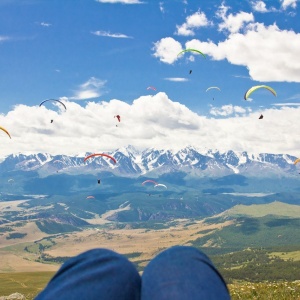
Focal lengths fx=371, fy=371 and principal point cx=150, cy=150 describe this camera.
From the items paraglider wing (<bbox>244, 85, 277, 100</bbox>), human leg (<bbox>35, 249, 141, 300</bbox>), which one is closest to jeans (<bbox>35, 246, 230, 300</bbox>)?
human leg (<bbox>35, 249, 141, 300</bbox>)

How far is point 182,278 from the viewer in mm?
2729

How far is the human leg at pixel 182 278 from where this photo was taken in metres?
2.62

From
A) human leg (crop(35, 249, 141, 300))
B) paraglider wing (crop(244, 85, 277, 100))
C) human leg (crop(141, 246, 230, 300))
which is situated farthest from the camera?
paraglider wing (crop(244, 85, 277, 100))

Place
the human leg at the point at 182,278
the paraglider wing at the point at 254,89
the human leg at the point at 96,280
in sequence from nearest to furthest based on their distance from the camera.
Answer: the human leg at the point at 182,278 → the human leg at the point at 96,280 → the paraglider wing at the point at 254,89

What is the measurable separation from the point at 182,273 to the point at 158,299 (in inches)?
11.5

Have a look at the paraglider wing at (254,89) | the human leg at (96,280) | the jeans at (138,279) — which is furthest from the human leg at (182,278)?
the paraglider wing at (254,89)

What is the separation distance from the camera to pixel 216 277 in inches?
113

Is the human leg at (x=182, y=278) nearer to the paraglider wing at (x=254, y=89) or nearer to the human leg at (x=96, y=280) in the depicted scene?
the human leg at (x=96, y=280)

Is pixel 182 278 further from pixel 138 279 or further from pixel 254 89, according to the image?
pixel 254 89

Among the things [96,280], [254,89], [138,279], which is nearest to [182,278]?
[138,279]

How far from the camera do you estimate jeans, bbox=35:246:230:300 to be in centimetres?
266

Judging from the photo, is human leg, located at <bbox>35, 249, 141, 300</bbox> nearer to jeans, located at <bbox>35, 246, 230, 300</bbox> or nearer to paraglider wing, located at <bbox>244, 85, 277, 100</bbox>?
jeans, located at <bbox>35, 246, 230, 300</bbox>

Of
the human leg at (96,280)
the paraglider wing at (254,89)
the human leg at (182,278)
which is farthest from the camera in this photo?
the paraglider wing at (254,89)

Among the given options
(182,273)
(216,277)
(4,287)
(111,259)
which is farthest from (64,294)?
(4,287)
